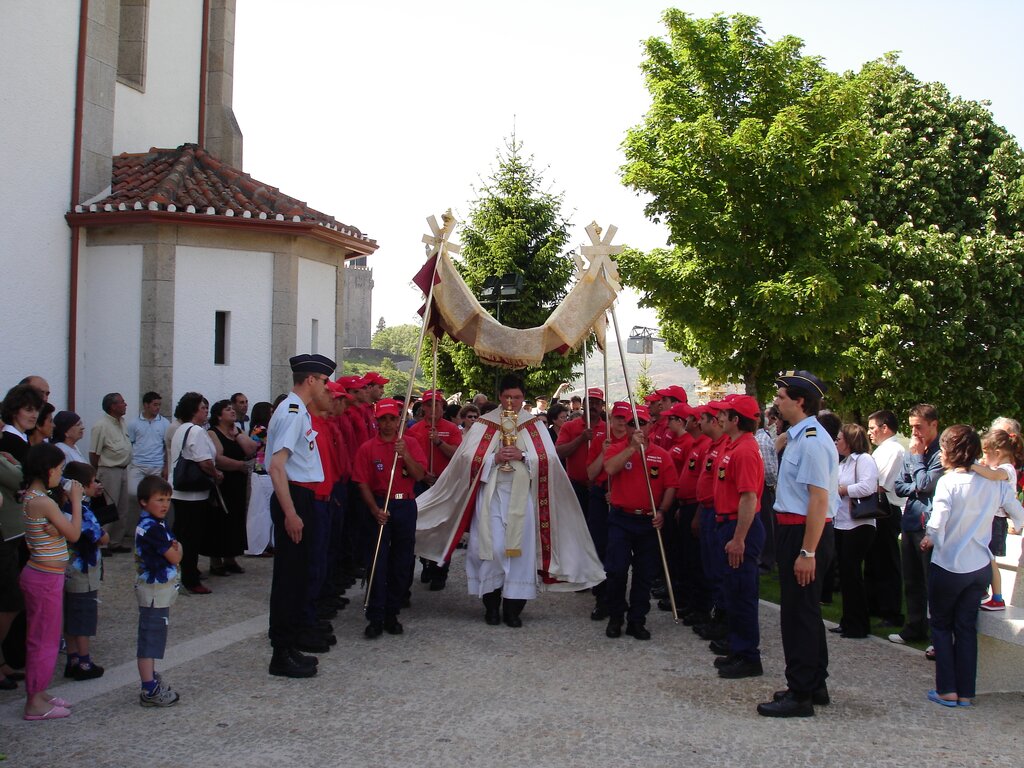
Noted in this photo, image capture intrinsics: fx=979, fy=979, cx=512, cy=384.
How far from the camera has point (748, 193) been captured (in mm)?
17578

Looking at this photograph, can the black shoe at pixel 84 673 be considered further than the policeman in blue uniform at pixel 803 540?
Yes

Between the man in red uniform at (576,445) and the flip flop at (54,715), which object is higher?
the man in red uniform at (576,445)

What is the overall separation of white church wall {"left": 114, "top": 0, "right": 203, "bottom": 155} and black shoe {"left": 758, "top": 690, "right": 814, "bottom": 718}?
1270 cm

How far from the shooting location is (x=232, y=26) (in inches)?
661

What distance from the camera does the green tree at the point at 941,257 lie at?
76.7ft

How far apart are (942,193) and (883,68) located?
372 cm

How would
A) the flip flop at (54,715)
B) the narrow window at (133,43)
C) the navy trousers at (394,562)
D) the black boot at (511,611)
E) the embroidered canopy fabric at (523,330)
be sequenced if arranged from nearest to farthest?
1. the flip flop at (54,715)
2. the navy trousers at (394,562)
3. the black boot at (511,611)
4. the embroidered canopy fabric at (523,330)
5. the narrow window at (133,43)

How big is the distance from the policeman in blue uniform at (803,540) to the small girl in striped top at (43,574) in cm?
399

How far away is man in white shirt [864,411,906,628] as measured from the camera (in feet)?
26.0

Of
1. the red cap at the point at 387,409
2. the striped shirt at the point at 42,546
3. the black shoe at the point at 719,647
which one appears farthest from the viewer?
the red cap at the point at 387,409

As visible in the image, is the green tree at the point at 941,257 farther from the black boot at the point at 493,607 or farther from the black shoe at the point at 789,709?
the black shoe at the point at 789,709

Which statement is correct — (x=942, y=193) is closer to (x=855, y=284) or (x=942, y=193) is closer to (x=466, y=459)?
(x=855, y=284)

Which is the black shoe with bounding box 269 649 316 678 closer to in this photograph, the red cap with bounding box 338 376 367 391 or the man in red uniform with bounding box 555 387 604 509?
the red cap with bounding box 338 376 367 391

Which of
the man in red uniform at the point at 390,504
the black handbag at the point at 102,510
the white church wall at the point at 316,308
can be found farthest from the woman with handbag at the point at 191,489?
the white church wall at the point at 316,308
